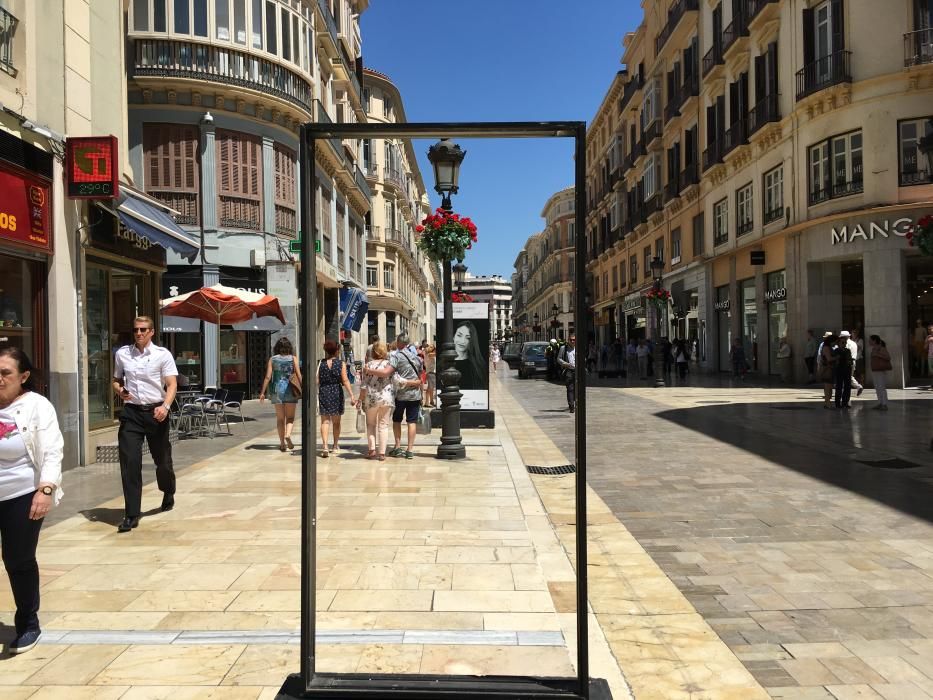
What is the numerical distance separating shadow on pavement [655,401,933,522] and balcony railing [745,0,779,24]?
48.7 feet

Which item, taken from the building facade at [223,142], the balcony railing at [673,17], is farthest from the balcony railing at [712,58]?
the building facade at [223,142]

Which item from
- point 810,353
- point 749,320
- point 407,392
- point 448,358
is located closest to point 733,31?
point 749,320

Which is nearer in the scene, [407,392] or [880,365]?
[407,392]

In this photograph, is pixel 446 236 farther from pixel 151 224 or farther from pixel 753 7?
pixel 753 7

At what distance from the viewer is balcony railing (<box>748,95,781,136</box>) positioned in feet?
80.9

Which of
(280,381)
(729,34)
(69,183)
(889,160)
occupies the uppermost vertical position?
(729,34)

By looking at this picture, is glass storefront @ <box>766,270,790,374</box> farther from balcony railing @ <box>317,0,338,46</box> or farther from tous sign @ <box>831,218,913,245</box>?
balcony railing @ <box>317,0,338,46</box>

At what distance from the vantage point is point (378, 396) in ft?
32.7

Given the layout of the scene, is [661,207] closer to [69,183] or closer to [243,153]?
[243,153]

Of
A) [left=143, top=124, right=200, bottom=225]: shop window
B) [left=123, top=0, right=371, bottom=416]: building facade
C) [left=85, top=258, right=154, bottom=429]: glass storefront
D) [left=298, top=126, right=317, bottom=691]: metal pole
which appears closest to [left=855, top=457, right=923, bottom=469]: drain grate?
[left=298, top=126, right=317, bottom=691]: metal pole

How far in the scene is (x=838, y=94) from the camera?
21422 mm

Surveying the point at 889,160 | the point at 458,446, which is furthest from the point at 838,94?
the point at 458,446

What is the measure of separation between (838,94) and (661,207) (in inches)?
679

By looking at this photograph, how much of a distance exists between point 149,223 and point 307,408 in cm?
869
